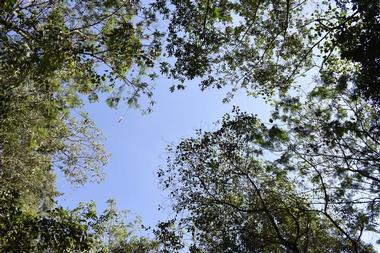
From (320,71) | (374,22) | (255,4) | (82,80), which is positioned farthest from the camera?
(82,80)

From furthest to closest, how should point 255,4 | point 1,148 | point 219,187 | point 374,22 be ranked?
point 1,148 → point 219,187 → point 255,4 → point 374,22

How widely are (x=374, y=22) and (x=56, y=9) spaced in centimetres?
752

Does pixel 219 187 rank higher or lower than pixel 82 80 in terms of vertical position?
lower

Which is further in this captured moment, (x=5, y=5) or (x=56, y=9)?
(x=56, y=9)

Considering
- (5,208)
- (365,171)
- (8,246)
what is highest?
(365,171)

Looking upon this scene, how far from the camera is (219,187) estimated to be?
1271 centimetres

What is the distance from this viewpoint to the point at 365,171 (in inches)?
445

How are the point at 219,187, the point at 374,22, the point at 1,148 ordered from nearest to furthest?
the point at 374,22
the point at 219,187
the point at 1,148

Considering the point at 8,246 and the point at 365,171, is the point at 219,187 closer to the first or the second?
the point at 365,171

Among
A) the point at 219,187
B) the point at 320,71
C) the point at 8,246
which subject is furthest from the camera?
the point at 219,187

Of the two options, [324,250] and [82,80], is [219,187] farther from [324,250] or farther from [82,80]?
[82,80]

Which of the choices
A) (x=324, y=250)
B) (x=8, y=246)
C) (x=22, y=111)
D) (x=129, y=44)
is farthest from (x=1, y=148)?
(x=324, y=250)

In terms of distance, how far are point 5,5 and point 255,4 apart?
5987 mm

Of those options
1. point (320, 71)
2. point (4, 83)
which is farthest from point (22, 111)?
point (320, 71)
